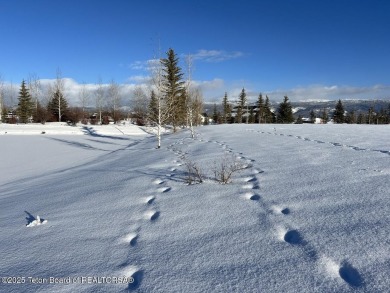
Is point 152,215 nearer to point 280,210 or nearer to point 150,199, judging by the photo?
point 150,199

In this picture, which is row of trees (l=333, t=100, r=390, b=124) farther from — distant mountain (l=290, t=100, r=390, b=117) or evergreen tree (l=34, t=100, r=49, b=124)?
evergreen tree (l=34, t=100, r=49, b=124)

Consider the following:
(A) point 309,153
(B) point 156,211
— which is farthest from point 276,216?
(A) point 309,153

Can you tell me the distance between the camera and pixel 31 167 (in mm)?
12781

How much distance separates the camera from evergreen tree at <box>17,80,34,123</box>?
47.4 m

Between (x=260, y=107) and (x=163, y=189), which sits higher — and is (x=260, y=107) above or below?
above

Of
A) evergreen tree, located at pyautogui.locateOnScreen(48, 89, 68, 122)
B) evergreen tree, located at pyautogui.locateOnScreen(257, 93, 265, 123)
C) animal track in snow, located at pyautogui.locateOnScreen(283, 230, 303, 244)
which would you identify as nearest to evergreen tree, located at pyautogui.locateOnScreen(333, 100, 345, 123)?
evergreen tree, located at pyautogui.locateOnScreen(257, 93, 265, 123)

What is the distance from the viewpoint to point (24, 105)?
47594mm

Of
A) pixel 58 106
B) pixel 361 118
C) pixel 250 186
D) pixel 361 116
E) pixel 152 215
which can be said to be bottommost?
pixel 152 215

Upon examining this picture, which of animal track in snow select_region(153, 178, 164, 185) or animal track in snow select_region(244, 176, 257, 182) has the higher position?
animal track in snow select_region(244, 176, 257, 182)

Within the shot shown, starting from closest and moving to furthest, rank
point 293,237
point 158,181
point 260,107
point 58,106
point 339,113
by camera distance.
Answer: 1. point 293,237
2. point 158,181
3. point 58,106
4. point 339,113
5. point 260,107

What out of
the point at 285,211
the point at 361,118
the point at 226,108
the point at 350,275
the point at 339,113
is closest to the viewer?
the point at 350,275

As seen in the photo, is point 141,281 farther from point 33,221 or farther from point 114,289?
point 33,221

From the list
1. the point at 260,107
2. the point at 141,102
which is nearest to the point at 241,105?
the point at 260,107

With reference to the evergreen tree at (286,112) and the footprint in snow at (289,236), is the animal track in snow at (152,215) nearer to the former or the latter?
the footprint in snow at (289,236)
